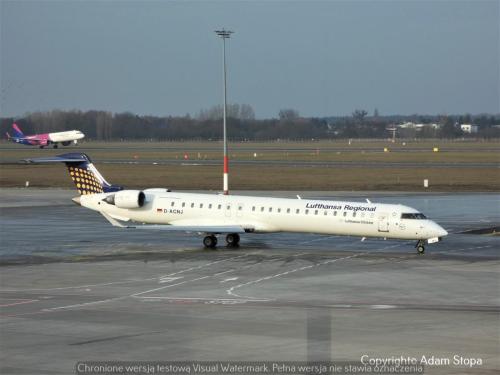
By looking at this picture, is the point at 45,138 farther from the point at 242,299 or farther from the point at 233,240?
the point at 242,299

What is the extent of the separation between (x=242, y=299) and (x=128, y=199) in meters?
16.3

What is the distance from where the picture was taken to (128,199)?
45719 mm

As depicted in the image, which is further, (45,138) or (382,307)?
(45,138)

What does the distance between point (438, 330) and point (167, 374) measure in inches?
332

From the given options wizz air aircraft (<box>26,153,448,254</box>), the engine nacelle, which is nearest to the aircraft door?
wizz air aircraft (<box>26,153,448,254</box>)

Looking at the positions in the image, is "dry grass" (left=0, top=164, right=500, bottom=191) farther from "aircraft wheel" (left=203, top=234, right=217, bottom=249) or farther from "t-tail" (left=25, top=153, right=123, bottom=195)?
"aircraft wheel" (left=203, top=234, right=217, bottom=249)

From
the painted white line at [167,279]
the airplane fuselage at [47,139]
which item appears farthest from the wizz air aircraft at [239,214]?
A: the airplane fuselage at [47,139]

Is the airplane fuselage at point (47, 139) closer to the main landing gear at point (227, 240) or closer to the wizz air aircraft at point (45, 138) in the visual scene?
the wizz air aircraft at point (45, 138)

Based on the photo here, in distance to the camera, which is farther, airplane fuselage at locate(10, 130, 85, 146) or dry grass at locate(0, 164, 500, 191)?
airplane fuselage at locate(10, 130, 85, 146)

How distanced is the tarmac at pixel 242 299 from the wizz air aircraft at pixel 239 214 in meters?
1.06

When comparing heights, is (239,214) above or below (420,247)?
above

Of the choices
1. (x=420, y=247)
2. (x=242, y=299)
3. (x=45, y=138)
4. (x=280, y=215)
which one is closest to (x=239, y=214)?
(x=280, y=215)

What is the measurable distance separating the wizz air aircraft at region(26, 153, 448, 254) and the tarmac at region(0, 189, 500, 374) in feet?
3.47

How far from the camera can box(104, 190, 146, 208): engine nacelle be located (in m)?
45.7
